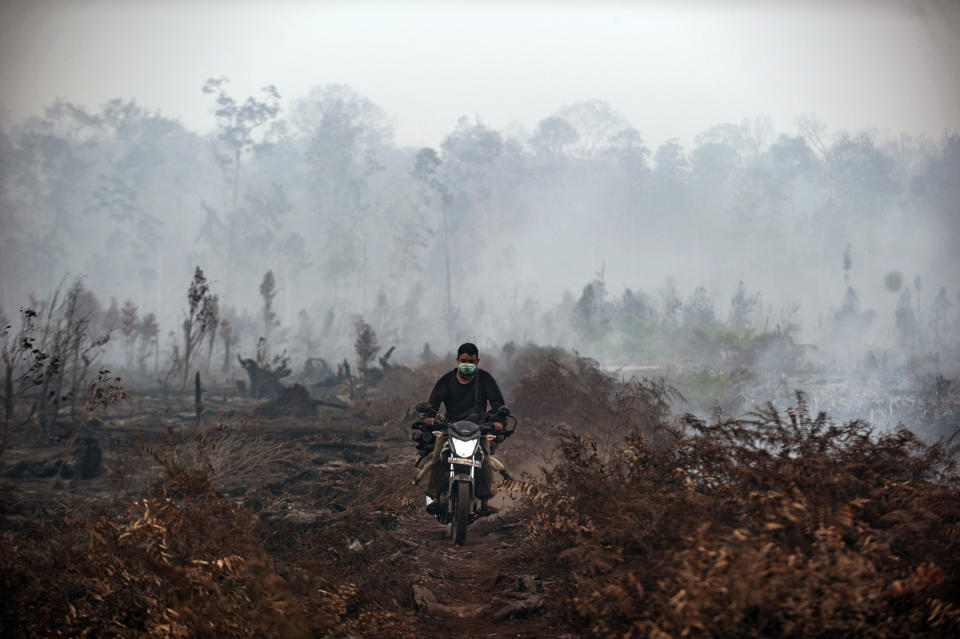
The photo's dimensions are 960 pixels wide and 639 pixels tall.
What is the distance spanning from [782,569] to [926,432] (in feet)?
62.3

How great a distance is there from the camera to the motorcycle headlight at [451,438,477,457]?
26.1 feet

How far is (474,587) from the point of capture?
6.82m

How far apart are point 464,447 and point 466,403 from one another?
0.82 m

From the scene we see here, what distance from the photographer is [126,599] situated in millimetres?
5180

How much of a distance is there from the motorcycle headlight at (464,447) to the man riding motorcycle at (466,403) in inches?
16.0

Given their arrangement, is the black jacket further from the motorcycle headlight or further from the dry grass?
the dry grass

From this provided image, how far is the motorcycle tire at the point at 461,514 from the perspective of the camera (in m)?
7.86

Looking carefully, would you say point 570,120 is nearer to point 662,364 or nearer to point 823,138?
point 823,138

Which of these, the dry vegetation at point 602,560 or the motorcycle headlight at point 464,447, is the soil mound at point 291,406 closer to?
the dry vegetation at point 602,560

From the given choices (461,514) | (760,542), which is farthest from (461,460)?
(760,542)

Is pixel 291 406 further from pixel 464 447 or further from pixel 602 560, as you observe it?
pixel 602 560

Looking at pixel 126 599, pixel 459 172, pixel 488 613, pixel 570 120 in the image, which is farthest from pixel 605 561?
pixel 570 120

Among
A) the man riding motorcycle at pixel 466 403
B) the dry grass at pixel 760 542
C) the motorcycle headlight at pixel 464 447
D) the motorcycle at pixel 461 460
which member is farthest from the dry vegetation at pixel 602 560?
the motorcycle headlight at pixel 464 447

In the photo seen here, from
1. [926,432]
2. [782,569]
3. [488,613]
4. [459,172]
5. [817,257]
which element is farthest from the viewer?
[459,172]
